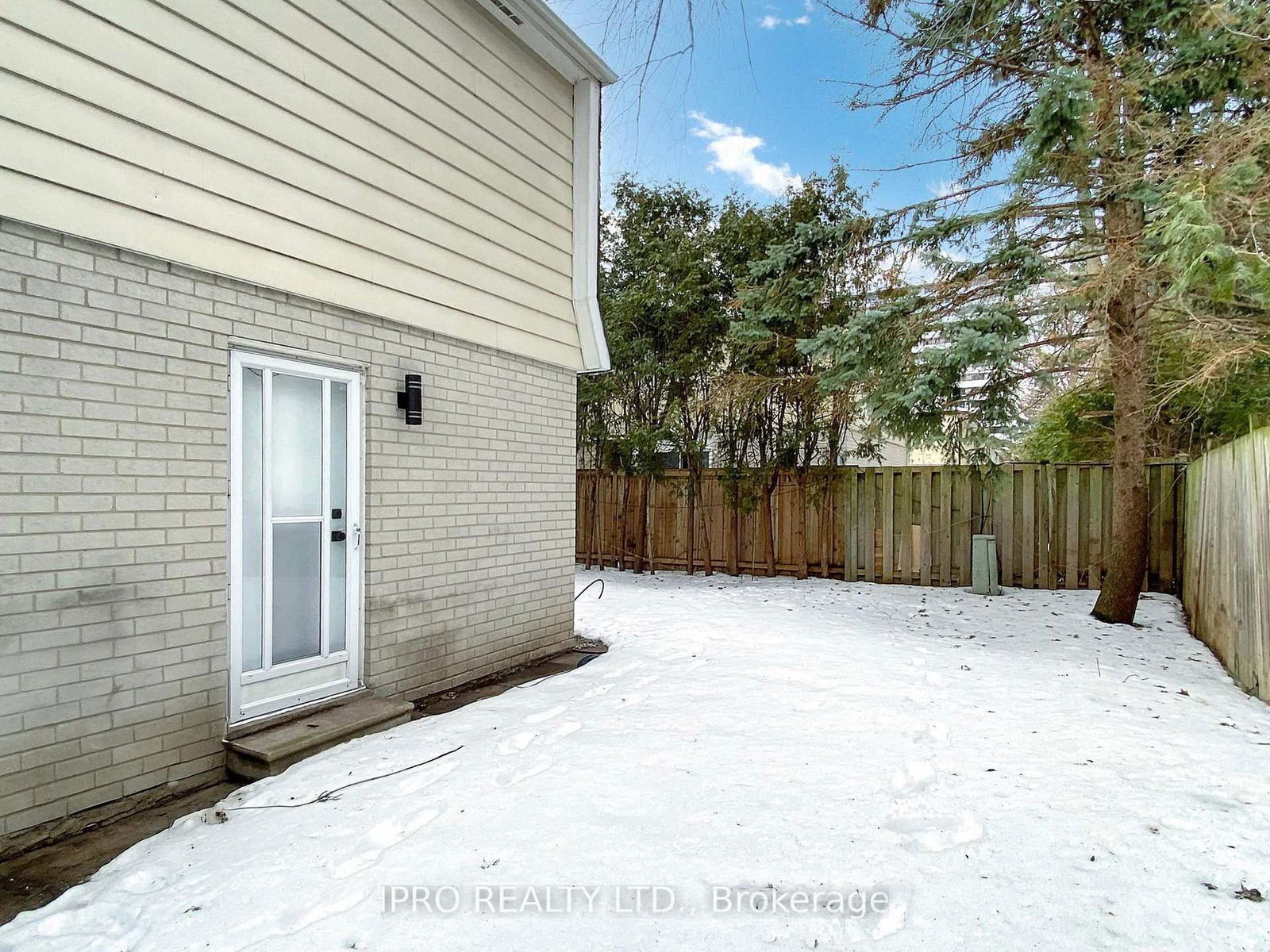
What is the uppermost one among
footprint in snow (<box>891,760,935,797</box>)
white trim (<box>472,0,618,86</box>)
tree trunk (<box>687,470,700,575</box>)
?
white trim (<box>472,0,618,86</box>)

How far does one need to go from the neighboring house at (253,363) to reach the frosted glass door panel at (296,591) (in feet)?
0.05

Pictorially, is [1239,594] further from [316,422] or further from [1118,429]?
[316,422]

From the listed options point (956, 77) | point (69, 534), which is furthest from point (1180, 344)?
point (69, 534)

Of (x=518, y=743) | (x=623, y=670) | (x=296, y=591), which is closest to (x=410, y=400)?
(x=296, y=591)

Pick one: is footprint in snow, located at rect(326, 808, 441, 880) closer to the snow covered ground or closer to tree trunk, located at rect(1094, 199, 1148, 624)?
the snow covered ground

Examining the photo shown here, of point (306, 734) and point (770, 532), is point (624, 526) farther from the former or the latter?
point (306, 734)

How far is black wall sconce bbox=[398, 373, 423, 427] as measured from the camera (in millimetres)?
3846

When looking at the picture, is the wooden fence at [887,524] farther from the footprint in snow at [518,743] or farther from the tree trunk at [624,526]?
the footprint in snow at [518,743]

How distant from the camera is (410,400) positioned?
12.6ft

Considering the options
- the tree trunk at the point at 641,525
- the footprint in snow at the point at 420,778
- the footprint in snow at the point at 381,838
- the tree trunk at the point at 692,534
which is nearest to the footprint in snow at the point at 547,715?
the footprint in snow at the point at 420,778

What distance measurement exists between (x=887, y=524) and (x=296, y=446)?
6930 millimetres

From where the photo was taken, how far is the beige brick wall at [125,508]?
2334mm

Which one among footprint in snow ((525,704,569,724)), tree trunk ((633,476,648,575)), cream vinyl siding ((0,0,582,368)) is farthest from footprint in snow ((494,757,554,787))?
tree trunk ((633,476,648,575))

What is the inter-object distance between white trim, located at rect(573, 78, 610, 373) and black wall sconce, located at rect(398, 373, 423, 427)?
178cm
